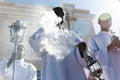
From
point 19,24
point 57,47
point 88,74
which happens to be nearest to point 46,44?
point 57,47

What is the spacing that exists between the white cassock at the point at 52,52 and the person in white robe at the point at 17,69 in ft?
2.68

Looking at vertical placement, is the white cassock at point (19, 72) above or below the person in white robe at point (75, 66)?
below

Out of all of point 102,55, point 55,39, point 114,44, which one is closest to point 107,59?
point 102,55

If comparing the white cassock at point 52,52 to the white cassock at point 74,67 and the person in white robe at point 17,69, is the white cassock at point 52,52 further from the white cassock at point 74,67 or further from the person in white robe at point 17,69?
the person in white robe at point 17,69

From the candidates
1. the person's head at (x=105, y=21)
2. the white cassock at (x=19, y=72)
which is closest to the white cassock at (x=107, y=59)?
the person's head at (x=105, y=21)

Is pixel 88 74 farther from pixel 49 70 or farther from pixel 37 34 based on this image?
pixel 37 34

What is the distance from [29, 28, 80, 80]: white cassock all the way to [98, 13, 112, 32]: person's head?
23.8 inches

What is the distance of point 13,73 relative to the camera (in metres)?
4.56

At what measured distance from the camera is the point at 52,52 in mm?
3779

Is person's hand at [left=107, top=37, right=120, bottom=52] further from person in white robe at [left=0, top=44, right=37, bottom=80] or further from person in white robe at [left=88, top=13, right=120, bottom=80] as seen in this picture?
person in white robe at [left=0, top=44, right=37, bottom=80]

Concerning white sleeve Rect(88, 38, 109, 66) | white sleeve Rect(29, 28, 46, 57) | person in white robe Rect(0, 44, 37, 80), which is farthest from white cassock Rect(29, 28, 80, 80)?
person in white robe Rect(0, 44, 37, 80)

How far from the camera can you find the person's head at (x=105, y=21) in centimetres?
431

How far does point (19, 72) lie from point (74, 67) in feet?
3.86

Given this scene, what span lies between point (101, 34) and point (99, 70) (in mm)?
914
